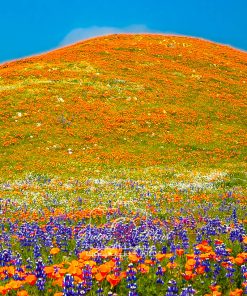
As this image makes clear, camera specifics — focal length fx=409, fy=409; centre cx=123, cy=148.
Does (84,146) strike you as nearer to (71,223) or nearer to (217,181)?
(217,181)

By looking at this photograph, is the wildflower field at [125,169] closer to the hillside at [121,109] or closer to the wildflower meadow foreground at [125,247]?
Result: the wildflower meadow foreground at [125,247]

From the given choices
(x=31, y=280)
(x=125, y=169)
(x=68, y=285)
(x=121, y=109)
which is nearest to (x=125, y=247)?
(x=68, y=285)

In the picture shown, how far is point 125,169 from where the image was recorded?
2880 centimetres

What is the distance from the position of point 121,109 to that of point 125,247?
3285 centimetres

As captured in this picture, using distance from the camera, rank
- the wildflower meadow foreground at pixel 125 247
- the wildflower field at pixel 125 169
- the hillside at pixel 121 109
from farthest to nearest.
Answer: the hillside at pixel 121 109
the wildflower field at pixel 125 169
the wildflower meadow foreground at pixel 125 247

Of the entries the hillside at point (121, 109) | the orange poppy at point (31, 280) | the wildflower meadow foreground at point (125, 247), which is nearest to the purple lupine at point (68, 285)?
the wildflower meadow foreground at point (125, 247)

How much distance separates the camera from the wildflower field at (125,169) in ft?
20.7

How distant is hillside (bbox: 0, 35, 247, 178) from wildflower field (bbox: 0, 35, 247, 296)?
0.55 ft

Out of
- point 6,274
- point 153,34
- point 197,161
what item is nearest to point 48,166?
point 197,161

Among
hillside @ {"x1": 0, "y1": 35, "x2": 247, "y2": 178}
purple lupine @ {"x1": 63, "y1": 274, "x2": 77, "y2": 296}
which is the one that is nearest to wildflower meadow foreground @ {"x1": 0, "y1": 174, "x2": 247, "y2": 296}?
purple lupine @ {"x1": 63, "y1": 274, "x2": 77, "y2": 296}

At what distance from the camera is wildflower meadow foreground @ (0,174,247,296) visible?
5898 millimetres

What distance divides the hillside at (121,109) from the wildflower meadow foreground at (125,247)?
1243 centimetres

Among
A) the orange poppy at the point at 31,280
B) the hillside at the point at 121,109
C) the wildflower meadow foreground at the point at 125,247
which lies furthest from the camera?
the hillside at the point at 121,109

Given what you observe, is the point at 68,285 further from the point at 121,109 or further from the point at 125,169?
the point at 121,109
